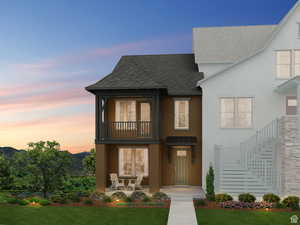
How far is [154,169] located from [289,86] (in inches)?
370

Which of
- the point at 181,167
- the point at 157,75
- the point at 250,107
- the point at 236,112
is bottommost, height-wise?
the point at 181,167

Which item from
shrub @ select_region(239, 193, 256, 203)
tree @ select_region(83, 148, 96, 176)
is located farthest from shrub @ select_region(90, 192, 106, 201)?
tree @ select_region(83, 148, 96, 176)

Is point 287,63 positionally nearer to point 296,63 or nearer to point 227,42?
point 296,63

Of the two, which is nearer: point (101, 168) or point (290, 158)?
point (290, 158)

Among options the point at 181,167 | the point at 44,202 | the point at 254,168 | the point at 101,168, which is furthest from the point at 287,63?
the point at 44,202

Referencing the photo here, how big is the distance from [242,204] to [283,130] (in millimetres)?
5022

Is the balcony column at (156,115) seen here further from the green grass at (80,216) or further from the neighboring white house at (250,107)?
the green grass at (80,216)

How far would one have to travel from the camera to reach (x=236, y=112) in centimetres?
1811

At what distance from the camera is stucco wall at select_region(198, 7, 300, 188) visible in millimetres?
17672

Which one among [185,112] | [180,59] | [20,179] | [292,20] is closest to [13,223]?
[20,179]

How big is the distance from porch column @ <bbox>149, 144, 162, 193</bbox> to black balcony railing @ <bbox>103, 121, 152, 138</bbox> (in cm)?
108

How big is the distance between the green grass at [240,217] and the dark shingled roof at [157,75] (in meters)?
7.99

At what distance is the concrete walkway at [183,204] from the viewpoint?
1179 centimetres

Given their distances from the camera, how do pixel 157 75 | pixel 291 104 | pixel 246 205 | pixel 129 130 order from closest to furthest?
pixel 246 205 < pixel 291 104 < pixel 129 130 < pixel 157 75
